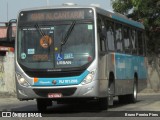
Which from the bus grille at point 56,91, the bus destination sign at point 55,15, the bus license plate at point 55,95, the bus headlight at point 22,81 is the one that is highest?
the bus destination sign at point 55,15

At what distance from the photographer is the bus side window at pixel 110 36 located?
1709 cm

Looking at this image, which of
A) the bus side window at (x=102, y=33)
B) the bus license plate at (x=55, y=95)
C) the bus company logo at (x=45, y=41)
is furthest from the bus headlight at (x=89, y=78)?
the bus company logo at (x=45, y=41)

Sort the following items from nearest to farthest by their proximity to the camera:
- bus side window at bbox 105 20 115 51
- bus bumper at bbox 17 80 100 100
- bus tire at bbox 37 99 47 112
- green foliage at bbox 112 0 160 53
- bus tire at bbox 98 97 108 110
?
1. bus bumper at bbox 17 80 100 100
2. bus tire at bbox 98 97 108 110
3. bus tire at bbox 37 99 47 112
4. bus side window at bbox 105 20 115 51
5. green foliage at bbox 112 0 160 53

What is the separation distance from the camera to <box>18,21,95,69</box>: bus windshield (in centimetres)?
1540

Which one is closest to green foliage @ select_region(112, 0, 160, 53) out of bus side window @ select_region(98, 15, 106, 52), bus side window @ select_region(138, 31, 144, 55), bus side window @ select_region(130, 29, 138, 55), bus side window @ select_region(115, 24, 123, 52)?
bus side window @ select_region(138, 31, 144, 55)

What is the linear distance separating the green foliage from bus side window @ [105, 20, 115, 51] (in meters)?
11.6

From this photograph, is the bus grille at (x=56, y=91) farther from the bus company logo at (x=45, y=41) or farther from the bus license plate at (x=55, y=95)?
the bus company logo at (x=45, y=41)

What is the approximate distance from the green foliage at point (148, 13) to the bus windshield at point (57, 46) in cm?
1394

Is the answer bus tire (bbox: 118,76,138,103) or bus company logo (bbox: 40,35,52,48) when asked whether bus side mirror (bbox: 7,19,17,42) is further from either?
bus tire (bbox: 118,76,138,103)

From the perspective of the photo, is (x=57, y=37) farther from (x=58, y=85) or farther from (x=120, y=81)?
(x=120, y=81)

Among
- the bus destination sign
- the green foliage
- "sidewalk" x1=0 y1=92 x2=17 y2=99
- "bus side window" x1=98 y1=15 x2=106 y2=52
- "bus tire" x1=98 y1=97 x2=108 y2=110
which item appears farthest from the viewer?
the green foliage

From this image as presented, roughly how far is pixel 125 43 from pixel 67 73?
15.7ft

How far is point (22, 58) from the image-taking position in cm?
1578

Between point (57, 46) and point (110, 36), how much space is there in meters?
2.57
